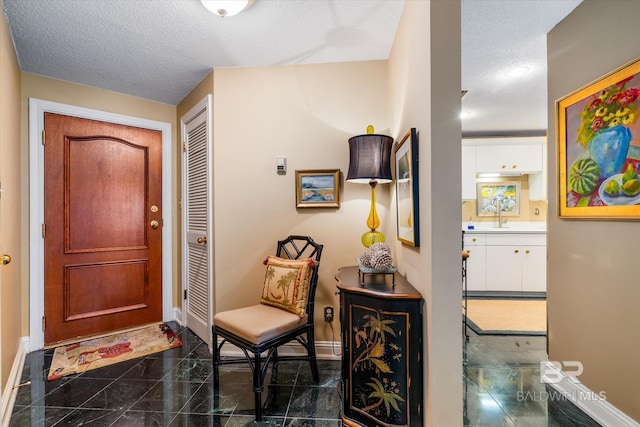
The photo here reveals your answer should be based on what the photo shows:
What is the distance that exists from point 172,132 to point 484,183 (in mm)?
4395

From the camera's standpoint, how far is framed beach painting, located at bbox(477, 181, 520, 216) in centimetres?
439

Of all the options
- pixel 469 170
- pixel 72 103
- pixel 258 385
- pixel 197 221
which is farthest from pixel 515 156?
pixel 72 103

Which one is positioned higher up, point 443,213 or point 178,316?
point 443,213

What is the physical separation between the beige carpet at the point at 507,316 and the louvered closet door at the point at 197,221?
262 cm

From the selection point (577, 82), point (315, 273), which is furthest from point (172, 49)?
point (577, 82)

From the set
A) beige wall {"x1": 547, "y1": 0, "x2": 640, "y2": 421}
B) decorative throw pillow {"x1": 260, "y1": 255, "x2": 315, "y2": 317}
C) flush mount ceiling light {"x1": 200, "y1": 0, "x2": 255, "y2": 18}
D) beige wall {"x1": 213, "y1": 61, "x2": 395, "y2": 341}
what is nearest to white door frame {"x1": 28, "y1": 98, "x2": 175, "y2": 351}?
beige wall {"x1": 213, "y1": 61, "x2": 395, "y2": 341}

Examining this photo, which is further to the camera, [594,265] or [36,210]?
[36,210]

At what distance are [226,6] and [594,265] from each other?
2581 mm

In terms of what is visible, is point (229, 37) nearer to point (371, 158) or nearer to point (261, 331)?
point (371, 158)

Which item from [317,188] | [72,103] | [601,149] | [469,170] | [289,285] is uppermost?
[72,103]

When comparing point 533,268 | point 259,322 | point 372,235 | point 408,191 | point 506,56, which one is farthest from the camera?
point 533,268

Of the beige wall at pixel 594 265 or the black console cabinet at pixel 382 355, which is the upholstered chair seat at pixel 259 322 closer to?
the black console cabinet at pixel 382 355

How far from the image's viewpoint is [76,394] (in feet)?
6.04

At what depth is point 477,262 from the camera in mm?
4012
